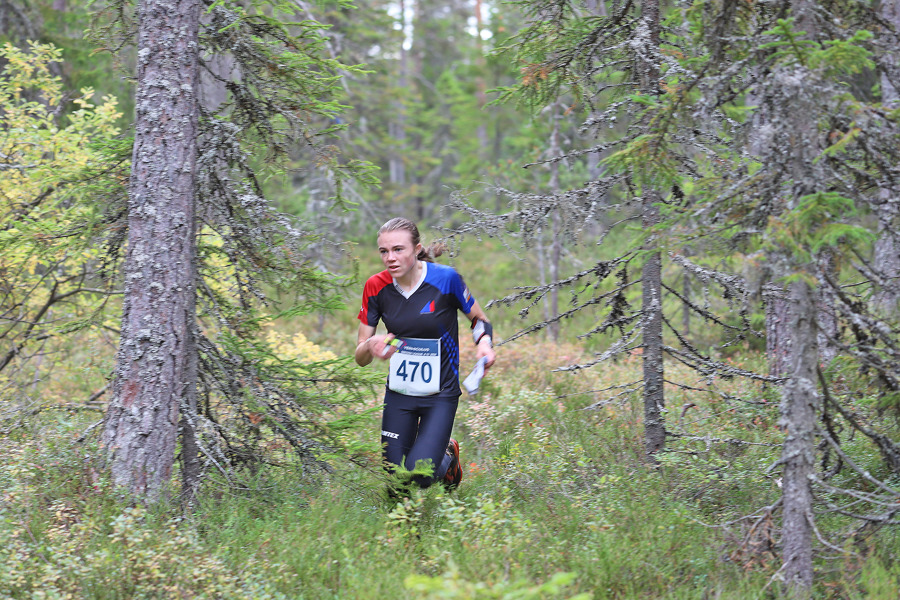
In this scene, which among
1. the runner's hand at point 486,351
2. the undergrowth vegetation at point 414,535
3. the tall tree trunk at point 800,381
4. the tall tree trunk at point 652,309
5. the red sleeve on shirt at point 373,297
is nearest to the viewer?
the tall tree trunk at point 800,381

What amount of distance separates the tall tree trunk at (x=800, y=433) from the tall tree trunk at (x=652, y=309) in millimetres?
1867

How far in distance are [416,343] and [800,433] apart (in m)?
2.84

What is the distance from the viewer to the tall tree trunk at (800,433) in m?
3.86

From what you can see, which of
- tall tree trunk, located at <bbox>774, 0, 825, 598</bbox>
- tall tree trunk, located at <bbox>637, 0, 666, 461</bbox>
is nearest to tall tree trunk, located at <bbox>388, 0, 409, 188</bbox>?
tall tree trunk, located at <bbox>637, 0, 666, 461</bbox>

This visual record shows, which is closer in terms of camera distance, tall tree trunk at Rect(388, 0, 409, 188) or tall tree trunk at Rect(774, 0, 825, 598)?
tall tree trunk at Rect(774, 0, 825, 598)

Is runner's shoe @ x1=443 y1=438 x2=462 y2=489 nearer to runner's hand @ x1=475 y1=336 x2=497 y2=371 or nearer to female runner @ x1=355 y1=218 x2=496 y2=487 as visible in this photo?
female runner @ x1=355 y1=218 x2=496 y2=487

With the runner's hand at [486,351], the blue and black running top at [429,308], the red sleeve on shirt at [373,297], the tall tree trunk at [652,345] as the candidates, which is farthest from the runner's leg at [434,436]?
the tall tree trunk at [652,345]

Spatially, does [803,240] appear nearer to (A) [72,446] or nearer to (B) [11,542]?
(B) [11,542]

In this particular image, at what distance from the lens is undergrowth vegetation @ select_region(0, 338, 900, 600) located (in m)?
3.91

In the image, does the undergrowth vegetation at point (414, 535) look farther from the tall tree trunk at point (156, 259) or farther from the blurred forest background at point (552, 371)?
the tall tree trunk at point (156, 259)

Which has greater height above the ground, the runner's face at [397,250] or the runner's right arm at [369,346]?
the runner's face at [397,250]

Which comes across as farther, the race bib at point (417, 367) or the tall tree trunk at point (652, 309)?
the tall tree trunk at point (652, 309)

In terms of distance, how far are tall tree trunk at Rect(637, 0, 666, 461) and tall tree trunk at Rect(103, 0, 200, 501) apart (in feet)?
12.7

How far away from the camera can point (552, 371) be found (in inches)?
211
